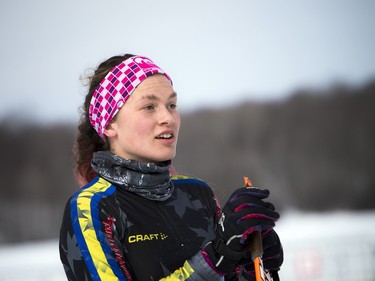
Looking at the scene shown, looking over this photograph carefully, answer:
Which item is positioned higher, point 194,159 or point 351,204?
point 194,159

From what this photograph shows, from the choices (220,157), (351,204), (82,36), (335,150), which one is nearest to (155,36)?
(82,36)

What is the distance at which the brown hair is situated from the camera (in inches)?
54.2

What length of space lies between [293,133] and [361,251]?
5848 millimetres

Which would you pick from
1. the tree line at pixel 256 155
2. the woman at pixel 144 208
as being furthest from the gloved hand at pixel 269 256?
the tree line at pixel 256 155

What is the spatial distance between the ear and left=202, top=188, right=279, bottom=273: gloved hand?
1.16 feet

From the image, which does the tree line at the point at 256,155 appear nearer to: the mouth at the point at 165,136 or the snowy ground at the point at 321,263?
the snowy ground at the point at 321,263

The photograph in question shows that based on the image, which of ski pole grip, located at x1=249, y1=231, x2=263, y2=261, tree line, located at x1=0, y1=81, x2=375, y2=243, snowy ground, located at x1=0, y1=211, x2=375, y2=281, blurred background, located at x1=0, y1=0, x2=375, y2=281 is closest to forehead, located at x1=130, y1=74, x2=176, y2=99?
ski pole grip, located at x1=249, y1=231, x2=263, y2=261

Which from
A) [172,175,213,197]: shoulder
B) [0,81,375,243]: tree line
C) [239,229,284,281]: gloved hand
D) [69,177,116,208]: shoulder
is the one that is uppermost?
[69,177,116,208]: shoulder

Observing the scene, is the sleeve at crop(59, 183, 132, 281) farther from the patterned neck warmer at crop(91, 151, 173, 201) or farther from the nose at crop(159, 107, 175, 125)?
the nose at crop(159, 107, 175, 125)

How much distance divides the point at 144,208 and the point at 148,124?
0.61ft

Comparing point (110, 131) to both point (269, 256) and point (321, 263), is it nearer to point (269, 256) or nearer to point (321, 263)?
point (269, 256)

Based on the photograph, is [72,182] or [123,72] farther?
[72,182]

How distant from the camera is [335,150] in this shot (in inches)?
368

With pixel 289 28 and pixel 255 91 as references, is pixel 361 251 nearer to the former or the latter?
pixel 255 91
